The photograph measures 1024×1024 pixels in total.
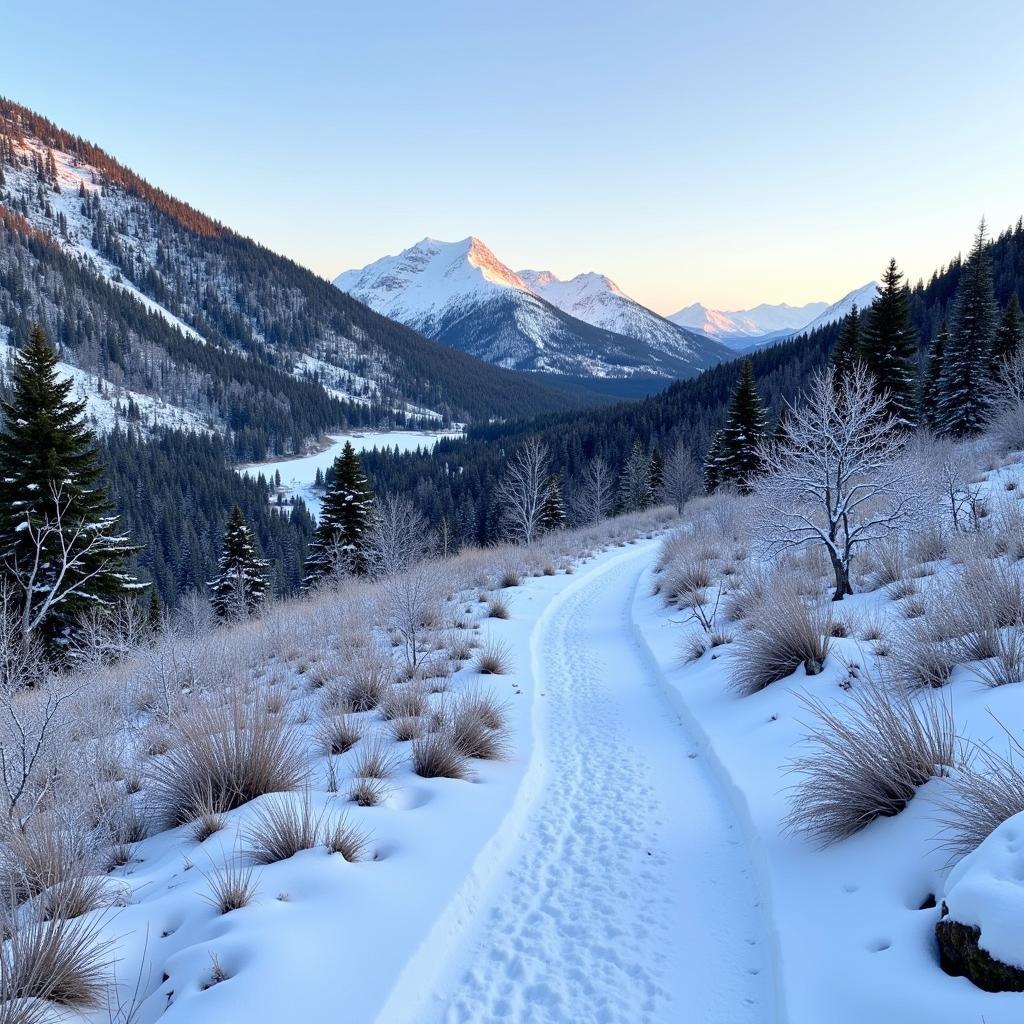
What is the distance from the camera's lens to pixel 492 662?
837 centimetres

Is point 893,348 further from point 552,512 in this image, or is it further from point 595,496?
point 595,496

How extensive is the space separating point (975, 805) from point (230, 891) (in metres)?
3.63

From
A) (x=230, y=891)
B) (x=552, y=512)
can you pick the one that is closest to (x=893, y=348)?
(x=552, y=512)

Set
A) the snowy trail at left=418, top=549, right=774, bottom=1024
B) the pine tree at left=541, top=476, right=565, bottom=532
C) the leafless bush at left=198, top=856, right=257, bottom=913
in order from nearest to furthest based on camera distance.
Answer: the snowy trail at left=418, top=549, right=774, bottom=1024
the leafless bush at left=198, top=856, right=257, bottom=913
the pine tree at left=541, top=476, right=565, bottom=532

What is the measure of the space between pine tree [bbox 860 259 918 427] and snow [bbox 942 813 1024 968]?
3346 cm

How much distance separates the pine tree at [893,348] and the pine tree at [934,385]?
5.88 meters

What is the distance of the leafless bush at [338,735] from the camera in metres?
5.34

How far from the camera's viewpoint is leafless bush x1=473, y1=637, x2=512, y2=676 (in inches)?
328

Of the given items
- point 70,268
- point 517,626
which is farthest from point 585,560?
point 70,268

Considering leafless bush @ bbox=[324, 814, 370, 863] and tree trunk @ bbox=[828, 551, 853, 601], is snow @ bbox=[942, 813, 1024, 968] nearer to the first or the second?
leafless bush @ bbox=[324, 814, 370, 863]

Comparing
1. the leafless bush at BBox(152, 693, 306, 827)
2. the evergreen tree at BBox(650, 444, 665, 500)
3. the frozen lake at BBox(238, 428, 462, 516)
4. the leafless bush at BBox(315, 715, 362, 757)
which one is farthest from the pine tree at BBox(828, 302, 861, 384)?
the frozen lake at BBox(238, 428, 462, 516)

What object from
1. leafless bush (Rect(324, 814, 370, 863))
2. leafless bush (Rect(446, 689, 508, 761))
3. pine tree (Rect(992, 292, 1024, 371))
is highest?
pine tree (Rect(992, 292, 1024, 371))

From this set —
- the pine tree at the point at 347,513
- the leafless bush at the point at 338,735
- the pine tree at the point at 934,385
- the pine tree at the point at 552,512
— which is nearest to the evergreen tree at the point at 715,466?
the pine tree at the point at 552,512

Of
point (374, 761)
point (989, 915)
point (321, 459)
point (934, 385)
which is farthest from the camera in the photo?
point (321, 459)
